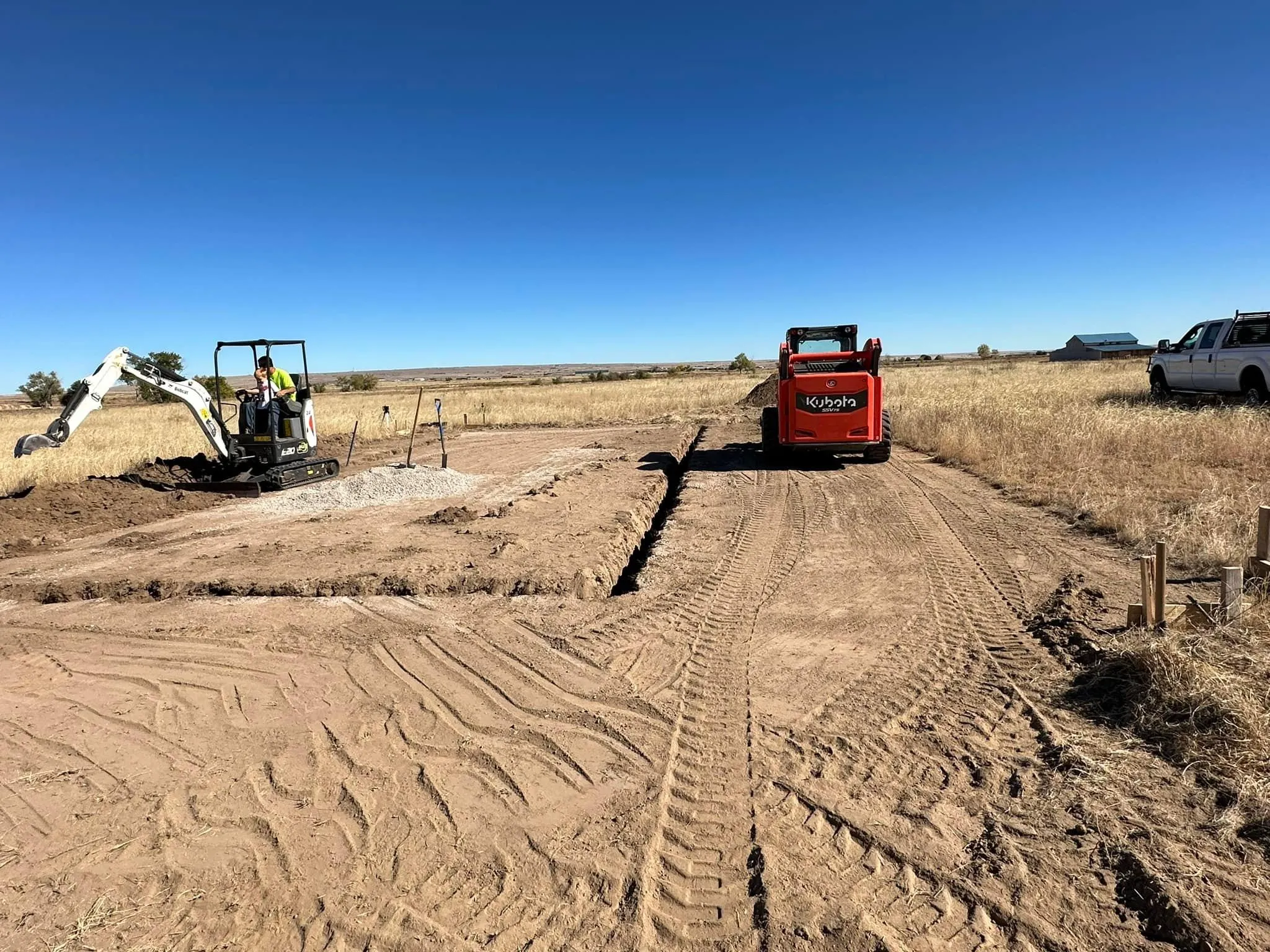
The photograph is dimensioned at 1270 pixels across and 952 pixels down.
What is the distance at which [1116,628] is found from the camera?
16.3ft

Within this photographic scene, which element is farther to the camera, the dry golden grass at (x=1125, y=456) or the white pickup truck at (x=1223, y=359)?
the white pickup truck at (x=1223, y=359)

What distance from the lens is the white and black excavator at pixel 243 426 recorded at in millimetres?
11094

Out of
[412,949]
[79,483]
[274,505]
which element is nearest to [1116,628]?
[412,949]

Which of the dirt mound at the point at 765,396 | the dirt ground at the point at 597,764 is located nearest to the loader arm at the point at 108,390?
the dirt ground at the point at 597,764

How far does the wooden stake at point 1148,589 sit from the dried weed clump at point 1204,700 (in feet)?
0.37

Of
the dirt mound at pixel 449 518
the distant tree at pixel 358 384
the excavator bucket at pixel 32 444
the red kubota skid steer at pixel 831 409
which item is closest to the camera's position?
the dirt mound at pixel 449 518

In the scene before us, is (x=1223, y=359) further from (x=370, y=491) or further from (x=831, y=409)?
(x=370, y=491)

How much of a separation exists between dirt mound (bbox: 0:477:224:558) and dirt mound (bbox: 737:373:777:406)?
20377 millimetres

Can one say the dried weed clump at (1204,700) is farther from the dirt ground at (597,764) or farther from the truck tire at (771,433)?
the truck tire at (771,433)

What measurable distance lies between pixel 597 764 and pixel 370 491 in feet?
29.1

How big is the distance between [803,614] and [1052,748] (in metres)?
2.32

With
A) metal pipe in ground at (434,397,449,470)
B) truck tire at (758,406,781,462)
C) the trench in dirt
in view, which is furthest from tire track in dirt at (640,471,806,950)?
metal pipe in ground at (434,397,449,470)

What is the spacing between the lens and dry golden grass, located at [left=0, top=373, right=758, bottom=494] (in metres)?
14.5

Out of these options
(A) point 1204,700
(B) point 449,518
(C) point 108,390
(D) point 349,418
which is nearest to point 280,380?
(C) point 108,390
